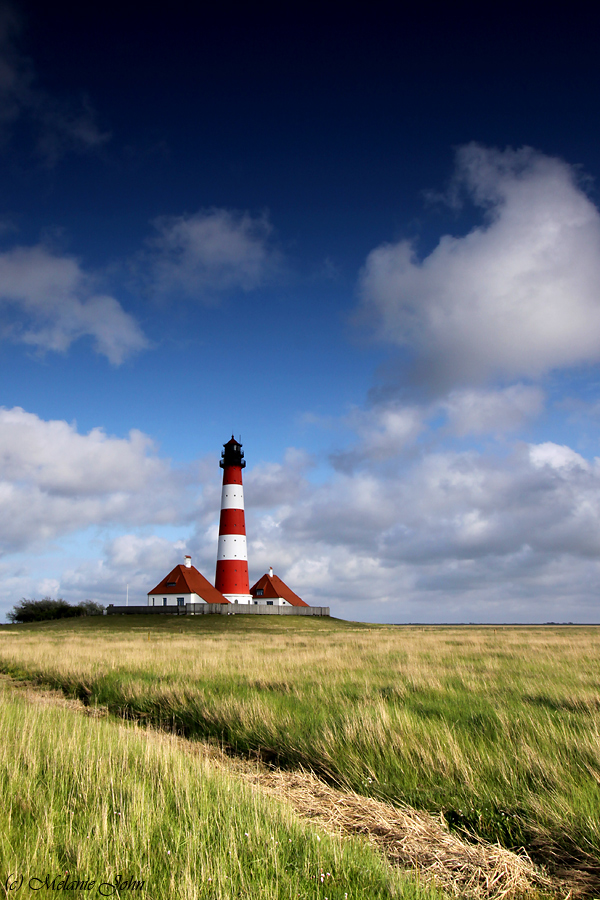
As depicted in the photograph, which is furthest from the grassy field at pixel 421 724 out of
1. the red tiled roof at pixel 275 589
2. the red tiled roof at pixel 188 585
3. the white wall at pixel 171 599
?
the red tiled roof at pixel 275 589

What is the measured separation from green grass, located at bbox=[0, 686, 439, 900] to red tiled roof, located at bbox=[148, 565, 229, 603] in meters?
58.6

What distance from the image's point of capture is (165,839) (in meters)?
4.19

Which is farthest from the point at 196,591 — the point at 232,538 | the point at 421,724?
the point at 421,724

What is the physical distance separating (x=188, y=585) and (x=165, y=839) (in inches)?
2513

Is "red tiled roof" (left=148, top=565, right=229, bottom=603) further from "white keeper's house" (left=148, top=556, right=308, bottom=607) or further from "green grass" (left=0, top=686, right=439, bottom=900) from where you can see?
"green grass" (left=0, top=686, right=439, bottom=900)

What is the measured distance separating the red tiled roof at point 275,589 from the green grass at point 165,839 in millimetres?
69462

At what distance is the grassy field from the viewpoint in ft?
16.8

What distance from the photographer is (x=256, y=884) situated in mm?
3492

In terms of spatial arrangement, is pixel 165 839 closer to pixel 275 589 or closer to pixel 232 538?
pixel 232 538

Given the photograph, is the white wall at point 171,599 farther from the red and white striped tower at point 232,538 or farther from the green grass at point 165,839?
the green grass at point 165,839

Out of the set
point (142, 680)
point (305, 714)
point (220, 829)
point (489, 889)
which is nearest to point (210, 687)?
point (142, 680)

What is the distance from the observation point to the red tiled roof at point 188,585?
6506cm

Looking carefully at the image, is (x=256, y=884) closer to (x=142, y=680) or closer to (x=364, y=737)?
(x=364, y=737)

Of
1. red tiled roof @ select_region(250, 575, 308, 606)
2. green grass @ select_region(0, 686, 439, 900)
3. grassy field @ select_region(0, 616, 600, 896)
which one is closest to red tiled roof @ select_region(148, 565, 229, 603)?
red tiled roof @ select_region(250, 575, 308, 606)
